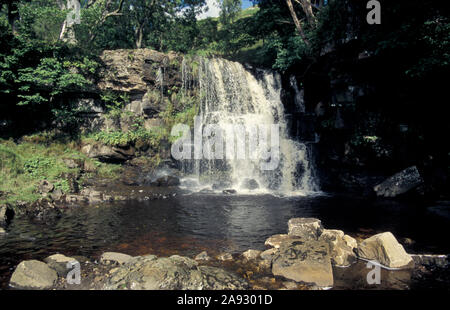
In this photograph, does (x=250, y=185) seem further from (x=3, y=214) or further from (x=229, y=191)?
(x=3, y=214)

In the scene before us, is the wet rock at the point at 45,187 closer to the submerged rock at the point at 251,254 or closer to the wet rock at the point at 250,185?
the wet rock at the point at 250,185

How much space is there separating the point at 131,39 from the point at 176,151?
1549 cm

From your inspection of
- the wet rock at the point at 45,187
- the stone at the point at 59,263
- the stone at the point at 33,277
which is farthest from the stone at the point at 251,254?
the wet rock at the point at 45,187

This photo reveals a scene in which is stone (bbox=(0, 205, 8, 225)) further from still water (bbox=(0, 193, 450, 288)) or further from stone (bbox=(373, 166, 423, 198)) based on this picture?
stone (bbox=(373, 166, 423, 198))

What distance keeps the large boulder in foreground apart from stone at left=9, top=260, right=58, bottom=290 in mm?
1373

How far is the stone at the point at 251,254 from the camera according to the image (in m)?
7.35

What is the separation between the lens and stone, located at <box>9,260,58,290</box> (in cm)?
581

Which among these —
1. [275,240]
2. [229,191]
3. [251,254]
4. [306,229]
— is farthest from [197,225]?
[229,191]

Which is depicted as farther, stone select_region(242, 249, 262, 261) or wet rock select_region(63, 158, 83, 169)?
wet rock select_region(63, 158, 83, 169)

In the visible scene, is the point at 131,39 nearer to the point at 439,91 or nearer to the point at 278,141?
the point at 278,141

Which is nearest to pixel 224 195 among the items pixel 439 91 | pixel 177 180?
pixel 177 180

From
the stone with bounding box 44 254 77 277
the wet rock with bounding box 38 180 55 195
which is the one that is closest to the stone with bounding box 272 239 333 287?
the stone with bounding box 44 254 77 277

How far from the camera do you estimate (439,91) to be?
11.3 m

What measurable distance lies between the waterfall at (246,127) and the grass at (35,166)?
262 inches
